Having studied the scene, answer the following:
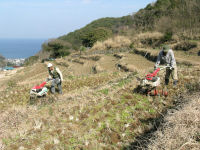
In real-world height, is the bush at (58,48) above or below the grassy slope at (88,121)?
above

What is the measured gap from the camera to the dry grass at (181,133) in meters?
2.92

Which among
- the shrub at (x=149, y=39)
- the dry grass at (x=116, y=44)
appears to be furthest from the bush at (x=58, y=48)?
the shrub at (x=149, y=39)

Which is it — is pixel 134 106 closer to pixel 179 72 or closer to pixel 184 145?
pixel 184 145

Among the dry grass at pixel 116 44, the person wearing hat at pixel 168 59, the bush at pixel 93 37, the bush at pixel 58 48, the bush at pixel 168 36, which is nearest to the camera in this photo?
the person wearing hat at pixel 168 59

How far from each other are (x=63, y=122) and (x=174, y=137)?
3.20 meters

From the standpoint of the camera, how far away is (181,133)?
3.14 m

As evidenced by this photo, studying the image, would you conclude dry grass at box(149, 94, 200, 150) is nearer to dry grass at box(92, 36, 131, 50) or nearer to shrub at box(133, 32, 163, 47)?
shrub at box(133, 32, 163, 47)

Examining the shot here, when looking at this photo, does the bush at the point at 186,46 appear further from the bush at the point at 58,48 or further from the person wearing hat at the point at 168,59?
the bush at the point at 58,48

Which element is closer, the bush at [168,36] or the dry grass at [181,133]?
the dry grass at [181,133]

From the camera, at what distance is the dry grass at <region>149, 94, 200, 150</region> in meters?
2.92

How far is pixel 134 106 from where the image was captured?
223 inches

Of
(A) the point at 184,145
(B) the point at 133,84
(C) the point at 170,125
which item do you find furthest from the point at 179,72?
(A) the point at 184,145

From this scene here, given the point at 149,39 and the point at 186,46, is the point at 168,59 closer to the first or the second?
the point at 186,46

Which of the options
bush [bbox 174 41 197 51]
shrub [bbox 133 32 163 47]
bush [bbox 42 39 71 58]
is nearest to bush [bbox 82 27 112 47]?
bush [bbox 42 39 71 58]
